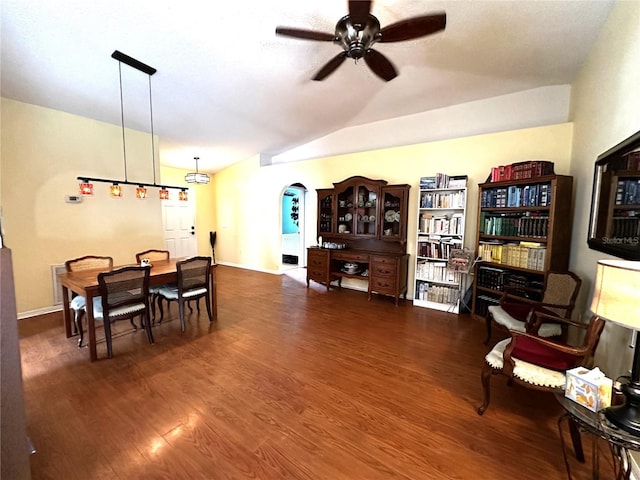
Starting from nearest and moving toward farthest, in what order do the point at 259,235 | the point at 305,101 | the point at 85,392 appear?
Result: 1. the point at 85,392
2. the point at 305,101
3. the point at 259,235

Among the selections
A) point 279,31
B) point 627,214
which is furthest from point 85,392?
point 627,214

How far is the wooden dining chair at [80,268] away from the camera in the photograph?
2.76 meters

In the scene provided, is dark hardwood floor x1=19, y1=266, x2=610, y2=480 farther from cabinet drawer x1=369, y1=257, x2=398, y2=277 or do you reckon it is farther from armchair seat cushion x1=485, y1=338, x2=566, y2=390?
cabinet drawer x1=369, y1=257, x2=398, y2=277

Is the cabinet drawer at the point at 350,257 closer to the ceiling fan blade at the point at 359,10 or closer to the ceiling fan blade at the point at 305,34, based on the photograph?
the ceiling fan blade at the point at 305,34

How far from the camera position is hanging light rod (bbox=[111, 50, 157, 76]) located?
2.67 m

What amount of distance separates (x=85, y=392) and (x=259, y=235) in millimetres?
4633

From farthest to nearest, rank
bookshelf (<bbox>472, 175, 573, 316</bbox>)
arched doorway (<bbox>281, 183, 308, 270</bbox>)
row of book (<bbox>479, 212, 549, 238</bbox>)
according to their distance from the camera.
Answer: arched doorway (<bbox>281, 183, 308, 270</bbox>) → row of book (<bbox>479, 212, 549, 238</bbox>) → bookshelf (<bbox>472, 175, 573, 316</bbox>)

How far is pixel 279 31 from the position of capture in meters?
1.95

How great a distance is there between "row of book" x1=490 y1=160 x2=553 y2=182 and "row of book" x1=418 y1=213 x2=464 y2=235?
682 millimetres

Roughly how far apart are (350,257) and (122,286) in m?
3.24

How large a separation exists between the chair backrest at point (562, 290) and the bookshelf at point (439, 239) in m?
1.09

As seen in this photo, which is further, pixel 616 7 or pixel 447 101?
pixel 447 101

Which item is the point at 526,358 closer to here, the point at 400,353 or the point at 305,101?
the point at 400,353

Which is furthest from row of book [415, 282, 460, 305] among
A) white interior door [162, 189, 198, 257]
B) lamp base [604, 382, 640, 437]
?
white interior door [162, 189, 198, 257]
